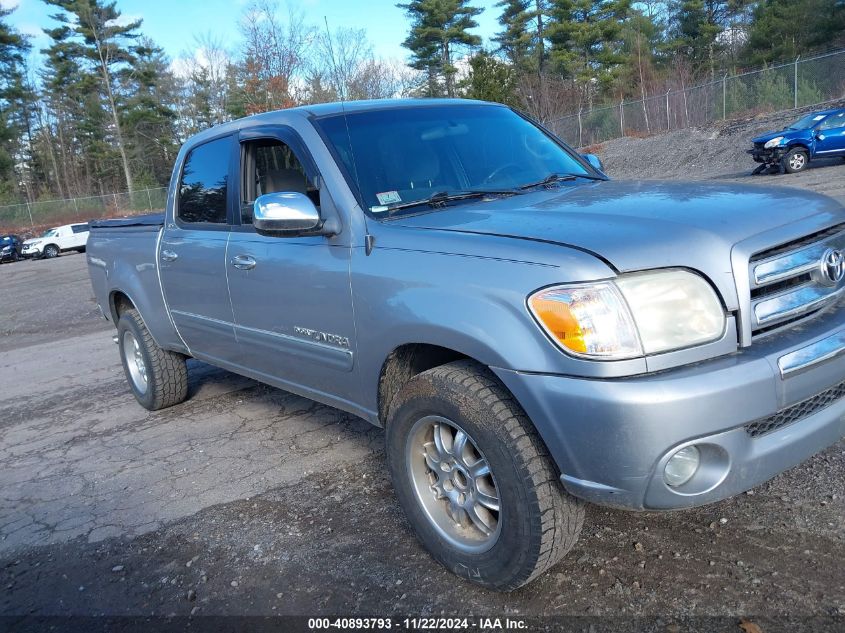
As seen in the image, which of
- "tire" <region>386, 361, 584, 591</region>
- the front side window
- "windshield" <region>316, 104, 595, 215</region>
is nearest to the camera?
"tire" <region>386, 361, 584, 591</region>

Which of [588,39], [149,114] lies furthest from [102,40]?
[588,39]

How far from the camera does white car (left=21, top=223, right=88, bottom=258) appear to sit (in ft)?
105

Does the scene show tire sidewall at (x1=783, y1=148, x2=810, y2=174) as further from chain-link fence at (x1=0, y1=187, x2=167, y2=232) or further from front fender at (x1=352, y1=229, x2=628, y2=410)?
chain-link fence at (x1=0, y1=187, x2=167, y2=232)

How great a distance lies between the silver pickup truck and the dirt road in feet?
1.14

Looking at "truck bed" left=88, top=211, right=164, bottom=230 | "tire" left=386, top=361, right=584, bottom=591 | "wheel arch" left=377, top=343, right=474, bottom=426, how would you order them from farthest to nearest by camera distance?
"truck bed" left=88, top=211, right=164, bottom=230
"wheel arch" left=377, top=343, right=474, bottom=426
"tire" left=386, top=361, right=584, bottom=591

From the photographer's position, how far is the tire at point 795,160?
20688mm

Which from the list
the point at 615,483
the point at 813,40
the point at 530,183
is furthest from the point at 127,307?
the point at 813,40

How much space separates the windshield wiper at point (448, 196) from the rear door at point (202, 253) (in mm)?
1345

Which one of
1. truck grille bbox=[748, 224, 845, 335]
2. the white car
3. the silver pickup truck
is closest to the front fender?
the silver pickup truck

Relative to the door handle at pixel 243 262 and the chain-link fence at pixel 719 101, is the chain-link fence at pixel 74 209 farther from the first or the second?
the door handle at pixel 243 262

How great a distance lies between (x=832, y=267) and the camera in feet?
8.80

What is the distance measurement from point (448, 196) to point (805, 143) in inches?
817

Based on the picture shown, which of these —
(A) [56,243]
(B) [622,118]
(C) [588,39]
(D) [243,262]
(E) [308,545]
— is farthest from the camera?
(C) [588,39]

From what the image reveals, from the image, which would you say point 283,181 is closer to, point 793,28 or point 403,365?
point 403,365
